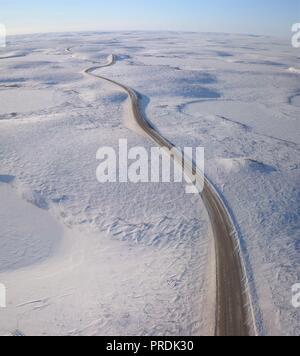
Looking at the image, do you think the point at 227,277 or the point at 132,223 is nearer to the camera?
the point at 227,277

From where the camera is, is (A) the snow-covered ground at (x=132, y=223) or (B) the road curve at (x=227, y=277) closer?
(B) the road curve at (x=227, y=277)

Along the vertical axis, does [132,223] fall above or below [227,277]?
above

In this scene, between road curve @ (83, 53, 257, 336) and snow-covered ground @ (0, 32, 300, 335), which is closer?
road curve @ (83, 53, 257, 336)
